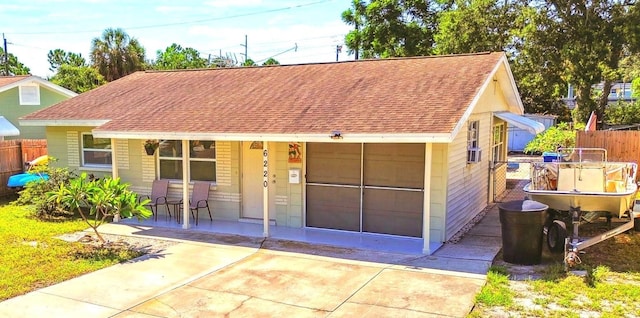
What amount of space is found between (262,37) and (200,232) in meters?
47.2

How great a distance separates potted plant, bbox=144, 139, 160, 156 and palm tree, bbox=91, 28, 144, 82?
89.1 ft

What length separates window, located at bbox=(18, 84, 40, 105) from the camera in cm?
2212

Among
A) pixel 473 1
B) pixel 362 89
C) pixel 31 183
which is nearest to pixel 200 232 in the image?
pixel 362 89

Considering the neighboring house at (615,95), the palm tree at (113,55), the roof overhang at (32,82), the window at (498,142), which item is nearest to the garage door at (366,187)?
the window at (498,142)

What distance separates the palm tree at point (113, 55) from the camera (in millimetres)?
36656

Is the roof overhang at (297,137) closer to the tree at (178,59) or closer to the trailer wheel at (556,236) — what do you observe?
the trailer wheel at (556,236)

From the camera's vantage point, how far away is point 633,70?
2570 centimetres

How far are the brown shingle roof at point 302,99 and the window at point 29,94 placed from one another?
336 inches

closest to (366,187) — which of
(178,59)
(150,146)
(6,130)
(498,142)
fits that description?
(150,146)

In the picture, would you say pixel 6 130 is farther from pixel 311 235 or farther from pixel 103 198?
pixel 311 235

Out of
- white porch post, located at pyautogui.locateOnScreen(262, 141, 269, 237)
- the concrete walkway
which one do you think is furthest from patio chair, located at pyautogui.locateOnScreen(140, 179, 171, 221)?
white porch post, located at pyautogui.locateOnScreen(262, 141, 269, 237)

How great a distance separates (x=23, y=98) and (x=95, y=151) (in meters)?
10.6

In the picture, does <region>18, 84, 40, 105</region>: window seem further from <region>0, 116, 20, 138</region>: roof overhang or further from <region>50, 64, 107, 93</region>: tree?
<region>50, 64, 107, 93</region>: tree

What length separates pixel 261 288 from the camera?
7.51m
